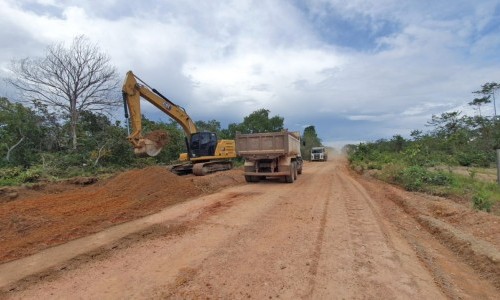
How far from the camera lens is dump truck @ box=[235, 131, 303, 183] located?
1545 centimetres

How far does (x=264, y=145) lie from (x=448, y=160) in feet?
43.4

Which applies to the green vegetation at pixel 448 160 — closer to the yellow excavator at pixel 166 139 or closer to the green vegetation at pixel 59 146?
the yellow excavator at pixel 166 139

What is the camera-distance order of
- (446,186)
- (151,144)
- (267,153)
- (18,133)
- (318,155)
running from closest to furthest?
(446,186) → (267,153) → (151,144) → (18,133) → (318,155)

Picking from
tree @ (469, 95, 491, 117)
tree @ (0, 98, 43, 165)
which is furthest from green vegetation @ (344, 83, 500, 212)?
tree @ (0, 98, 43, 165)

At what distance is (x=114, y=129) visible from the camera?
24250mm

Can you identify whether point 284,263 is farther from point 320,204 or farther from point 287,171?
point 287,171

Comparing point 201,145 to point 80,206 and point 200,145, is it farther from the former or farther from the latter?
point 80,206

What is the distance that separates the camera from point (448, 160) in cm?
2170

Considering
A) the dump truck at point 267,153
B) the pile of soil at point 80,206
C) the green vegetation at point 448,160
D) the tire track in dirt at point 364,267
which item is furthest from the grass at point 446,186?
the pile of soil at point 80,206

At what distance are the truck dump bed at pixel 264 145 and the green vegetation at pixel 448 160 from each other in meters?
5.15

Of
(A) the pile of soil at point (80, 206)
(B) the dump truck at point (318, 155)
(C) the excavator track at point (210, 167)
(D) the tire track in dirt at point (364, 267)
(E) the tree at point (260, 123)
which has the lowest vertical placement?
(D) the tire track in dirt at point (364, 267)

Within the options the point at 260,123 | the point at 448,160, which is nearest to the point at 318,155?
the point at 260,123

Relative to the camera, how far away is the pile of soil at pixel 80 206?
6.68 meters

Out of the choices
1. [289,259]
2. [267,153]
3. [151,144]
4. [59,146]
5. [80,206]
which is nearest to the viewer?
[289,259]
